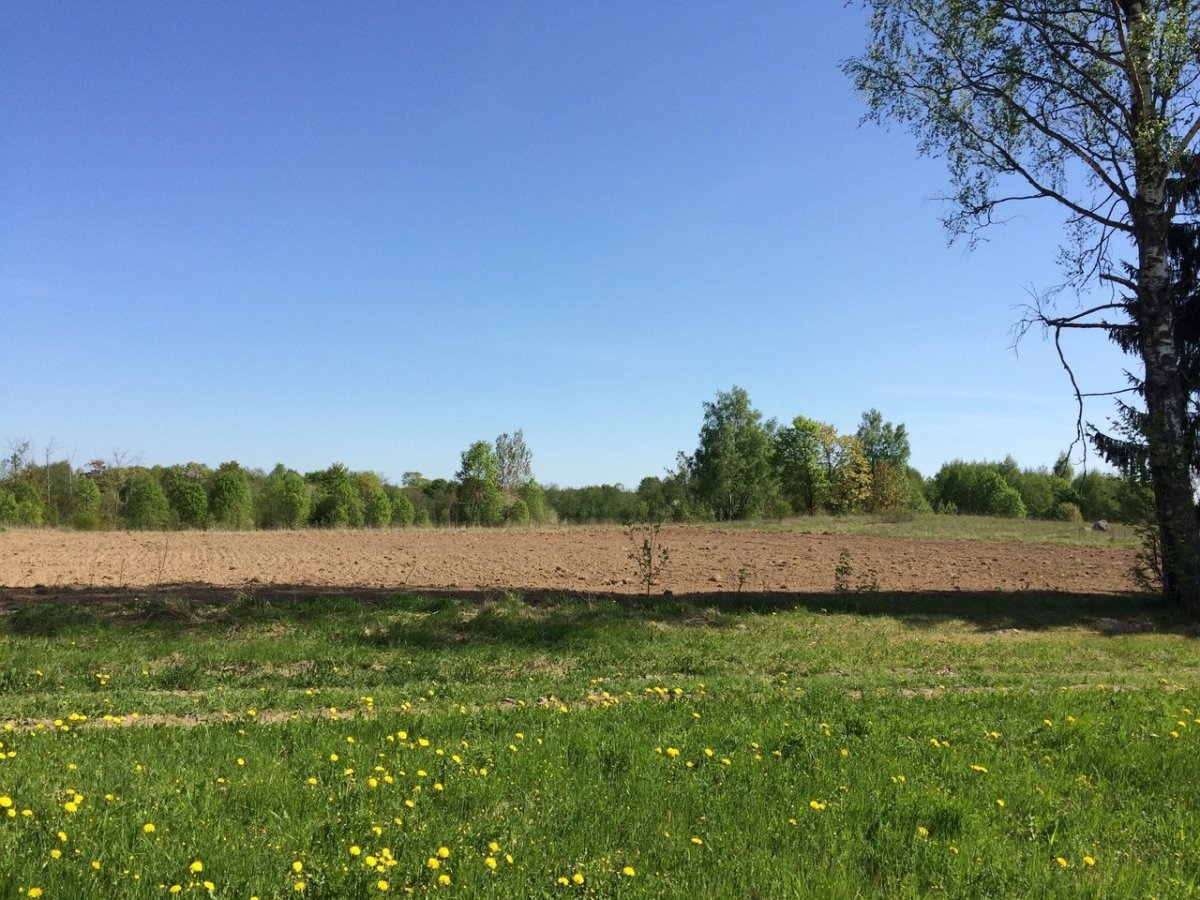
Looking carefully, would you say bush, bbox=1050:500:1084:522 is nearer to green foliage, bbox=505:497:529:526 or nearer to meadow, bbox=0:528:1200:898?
green foliage, bbox=505:497:529:526

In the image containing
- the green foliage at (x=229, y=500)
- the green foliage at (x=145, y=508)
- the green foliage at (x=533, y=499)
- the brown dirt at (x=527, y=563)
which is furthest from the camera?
the green foliage at (x=533, y=499)

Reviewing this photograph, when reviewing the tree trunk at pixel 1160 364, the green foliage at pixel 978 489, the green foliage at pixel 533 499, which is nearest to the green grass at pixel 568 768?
the tree trunk at pixel 1160 364

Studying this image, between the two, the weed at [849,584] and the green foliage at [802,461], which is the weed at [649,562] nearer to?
the weed at [849,584]

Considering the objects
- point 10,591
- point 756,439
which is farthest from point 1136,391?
point 756,439

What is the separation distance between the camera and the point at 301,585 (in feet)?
53.5

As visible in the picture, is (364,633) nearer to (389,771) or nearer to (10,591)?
(389,771)

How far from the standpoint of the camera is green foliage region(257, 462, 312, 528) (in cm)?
5053

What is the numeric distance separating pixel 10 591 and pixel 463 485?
46735 mm

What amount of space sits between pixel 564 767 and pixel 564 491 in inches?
3423

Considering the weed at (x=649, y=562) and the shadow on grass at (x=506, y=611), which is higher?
the weed at (x=649, y=562)

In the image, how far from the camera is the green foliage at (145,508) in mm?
42656

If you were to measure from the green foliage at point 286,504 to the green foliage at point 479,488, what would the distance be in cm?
1162

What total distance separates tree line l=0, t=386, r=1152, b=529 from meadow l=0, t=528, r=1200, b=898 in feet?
108

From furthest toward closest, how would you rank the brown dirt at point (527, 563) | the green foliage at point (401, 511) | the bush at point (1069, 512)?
the bush at point (1069, 512), the green foliage at point (401, 511), the brown dirt at point (527, 563)
